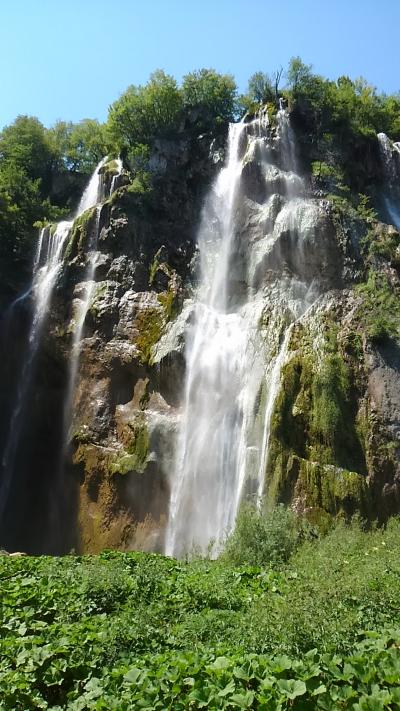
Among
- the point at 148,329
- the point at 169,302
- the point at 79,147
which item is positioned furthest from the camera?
the point at 79,147

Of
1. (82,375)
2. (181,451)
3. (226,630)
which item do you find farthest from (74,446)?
(226,630)

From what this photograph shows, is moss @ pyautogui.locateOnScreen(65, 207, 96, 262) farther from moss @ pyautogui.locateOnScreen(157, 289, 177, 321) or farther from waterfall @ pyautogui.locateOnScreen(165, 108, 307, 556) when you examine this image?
waterfall @ pyautogui.locateOnScreen(165, 108, 307, 556)

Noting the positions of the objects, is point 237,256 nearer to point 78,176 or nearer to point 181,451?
point 181,451

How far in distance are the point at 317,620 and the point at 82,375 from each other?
53.6 feet

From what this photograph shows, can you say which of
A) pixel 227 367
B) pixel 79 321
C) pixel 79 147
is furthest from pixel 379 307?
pixel 79 147

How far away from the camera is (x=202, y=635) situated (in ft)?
20.7

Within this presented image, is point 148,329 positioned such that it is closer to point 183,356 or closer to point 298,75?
point 183,356

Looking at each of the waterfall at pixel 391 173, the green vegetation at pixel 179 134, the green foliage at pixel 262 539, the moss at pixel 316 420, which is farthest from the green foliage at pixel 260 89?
the green foliage at pixel 262 539

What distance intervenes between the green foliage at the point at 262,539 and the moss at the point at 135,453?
262 inches

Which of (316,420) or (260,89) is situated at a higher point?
(260,89)

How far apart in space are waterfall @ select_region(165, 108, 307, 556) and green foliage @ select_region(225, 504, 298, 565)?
7.01 feet

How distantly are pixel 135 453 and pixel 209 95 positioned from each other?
18602 millimetres

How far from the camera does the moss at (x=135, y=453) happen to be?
18.1 m

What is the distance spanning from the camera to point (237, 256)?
69.7ft
